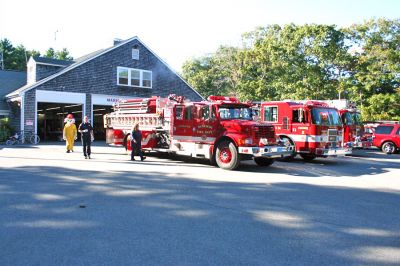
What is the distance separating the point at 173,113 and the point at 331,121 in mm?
6610

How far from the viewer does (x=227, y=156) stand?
12.9 meters

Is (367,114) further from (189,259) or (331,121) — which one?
(189,259)

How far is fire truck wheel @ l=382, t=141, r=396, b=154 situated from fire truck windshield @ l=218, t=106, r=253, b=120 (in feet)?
40.3

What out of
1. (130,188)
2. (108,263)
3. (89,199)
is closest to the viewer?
(108,263)

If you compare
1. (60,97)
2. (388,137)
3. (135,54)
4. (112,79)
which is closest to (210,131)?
(388,137)

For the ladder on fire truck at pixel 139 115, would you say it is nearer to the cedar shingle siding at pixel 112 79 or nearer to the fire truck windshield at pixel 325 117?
the fire truck windshield at pixel 325 117

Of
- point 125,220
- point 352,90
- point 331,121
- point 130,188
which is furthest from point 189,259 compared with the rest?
point 352,90

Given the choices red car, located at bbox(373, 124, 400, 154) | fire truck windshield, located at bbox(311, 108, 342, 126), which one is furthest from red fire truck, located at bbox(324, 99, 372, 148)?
red car, located at bbox(373, 124, 400, 154)

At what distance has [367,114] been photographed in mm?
35438

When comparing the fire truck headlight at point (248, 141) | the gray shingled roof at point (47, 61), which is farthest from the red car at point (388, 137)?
the gray shingled roof at point (47, 61)

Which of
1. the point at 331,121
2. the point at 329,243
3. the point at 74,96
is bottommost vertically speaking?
the point at 329,243

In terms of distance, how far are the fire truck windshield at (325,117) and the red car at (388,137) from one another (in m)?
7.89

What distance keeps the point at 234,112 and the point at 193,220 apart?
803cm

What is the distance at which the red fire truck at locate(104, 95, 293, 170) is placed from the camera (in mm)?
12641
